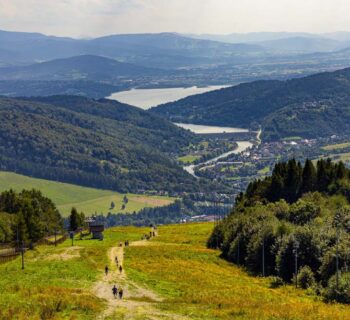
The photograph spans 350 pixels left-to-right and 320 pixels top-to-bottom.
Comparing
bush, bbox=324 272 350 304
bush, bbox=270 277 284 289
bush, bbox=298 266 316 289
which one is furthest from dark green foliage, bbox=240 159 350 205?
bush, bbox=324 272 350 304

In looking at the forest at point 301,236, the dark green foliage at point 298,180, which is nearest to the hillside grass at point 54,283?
the forest at point 301,236

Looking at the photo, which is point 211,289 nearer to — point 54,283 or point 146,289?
point 146,289

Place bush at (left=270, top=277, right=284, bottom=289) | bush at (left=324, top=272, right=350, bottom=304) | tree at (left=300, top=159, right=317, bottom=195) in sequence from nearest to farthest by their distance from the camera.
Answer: bush at (left=324, top=272, right=350, bottom=304), bush at (left=270, top=277, right=284, bottom=289), tree at (left=300, top=159, right=317, bottom=195)

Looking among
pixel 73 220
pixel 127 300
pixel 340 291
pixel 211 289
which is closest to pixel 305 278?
pixel 340 291

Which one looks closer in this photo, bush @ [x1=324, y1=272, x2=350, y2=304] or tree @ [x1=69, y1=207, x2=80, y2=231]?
bush @ [x1=324, y1=272, x2=350, y2=304]

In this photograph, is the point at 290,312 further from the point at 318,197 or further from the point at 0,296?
the point at 318,197

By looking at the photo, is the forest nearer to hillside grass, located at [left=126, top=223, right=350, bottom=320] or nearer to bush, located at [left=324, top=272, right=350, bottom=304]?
bush, located at [left=324, top=272, right=350, bottom=304]

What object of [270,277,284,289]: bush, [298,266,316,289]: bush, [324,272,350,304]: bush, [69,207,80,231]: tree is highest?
[324,272,350,304]: bush

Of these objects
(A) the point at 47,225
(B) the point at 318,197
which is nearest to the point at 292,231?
(B) the point at 318,197
